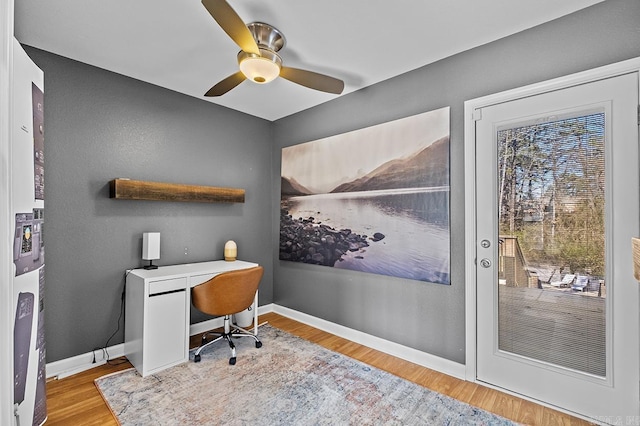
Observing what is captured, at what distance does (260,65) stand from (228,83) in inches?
18.8

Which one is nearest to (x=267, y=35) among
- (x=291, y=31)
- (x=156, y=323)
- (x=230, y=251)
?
(x=291, y=31)

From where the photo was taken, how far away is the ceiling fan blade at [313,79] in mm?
2305

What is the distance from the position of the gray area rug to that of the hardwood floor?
Result: 75mm

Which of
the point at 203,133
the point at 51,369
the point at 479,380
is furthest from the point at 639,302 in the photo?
the point at 51,369

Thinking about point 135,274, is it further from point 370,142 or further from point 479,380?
point 479,380

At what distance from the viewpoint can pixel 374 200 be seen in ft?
9.93

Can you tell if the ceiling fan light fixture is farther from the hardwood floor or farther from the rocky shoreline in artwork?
the hardwood floor

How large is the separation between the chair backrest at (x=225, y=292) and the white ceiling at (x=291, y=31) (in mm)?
1855

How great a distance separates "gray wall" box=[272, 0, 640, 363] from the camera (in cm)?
193

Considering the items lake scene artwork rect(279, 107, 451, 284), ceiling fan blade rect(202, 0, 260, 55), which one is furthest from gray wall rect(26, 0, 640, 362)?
ceiling fan blade rect(202, 0, 260, 55)

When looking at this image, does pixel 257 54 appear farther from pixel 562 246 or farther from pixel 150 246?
pixel 562 246

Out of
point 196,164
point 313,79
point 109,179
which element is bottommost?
point 109,179

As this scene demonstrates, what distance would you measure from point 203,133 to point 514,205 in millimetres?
3109

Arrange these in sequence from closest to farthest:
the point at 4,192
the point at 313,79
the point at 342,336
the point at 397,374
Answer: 1. the point at 4,192
2. the point at 313,79
3. the point at 397,374
4. the point at 342,336
